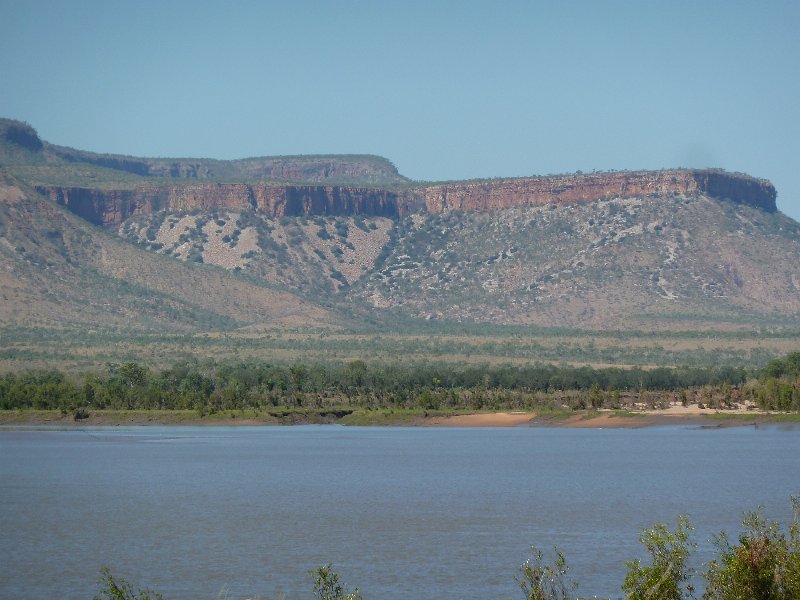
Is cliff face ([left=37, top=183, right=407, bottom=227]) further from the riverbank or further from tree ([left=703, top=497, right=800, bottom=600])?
tree ([left=703, top=497, right=800, bottom=600])

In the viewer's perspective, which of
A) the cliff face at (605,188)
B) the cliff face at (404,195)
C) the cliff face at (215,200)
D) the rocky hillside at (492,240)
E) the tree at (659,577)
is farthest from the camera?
the cliff face at (215,200)

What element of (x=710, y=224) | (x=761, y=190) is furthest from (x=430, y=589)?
(x=761, y=190)

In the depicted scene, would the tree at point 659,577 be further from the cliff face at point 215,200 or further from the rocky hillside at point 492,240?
the cliff face at point 215,200

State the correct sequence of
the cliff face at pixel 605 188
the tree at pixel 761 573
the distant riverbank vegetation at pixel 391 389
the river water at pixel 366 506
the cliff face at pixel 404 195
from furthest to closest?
the cliff face at pixel 404 195 < the cliff face at pixel 605 188 < the distant riverbank vegetation at pixel 391 389 < the river water at pixel 366 506 < the tree at pixel 761 573

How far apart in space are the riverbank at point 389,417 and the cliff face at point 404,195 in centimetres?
8736

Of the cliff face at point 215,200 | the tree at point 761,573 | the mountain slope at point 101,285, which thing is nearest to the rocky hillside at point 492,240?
the cliff face at point 215,200

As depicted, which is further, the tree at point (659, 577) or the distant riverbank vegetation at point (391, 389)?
the distant riverbank vegetation at point (391, 389)

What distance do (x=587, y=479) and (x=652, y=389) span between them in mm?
45299

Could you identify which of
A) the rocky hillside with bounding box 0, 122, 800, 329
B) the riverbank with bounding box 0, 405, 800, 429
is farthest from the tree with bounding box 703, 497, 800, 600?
the rocky hillside with bounding box 0, 122, 800, 329

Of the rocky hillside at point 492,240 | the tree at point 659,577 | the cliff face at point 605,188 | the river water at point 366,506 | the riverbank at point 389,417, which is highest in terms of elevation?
the cliff face at point 605,188

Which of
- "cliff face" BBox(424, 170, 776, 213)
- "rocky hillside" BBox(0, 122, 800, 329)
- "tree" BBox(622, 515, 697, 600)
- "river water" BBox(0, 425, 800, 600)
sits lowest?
"river water" BBox(0, 425, 800, 600)

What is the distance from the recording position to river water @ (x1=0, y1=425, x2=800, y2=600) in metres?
34.7

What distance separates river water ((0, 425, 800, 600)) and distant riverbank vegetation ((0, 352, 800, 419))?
415 inches

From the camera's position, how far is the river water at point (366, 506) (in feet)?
114
